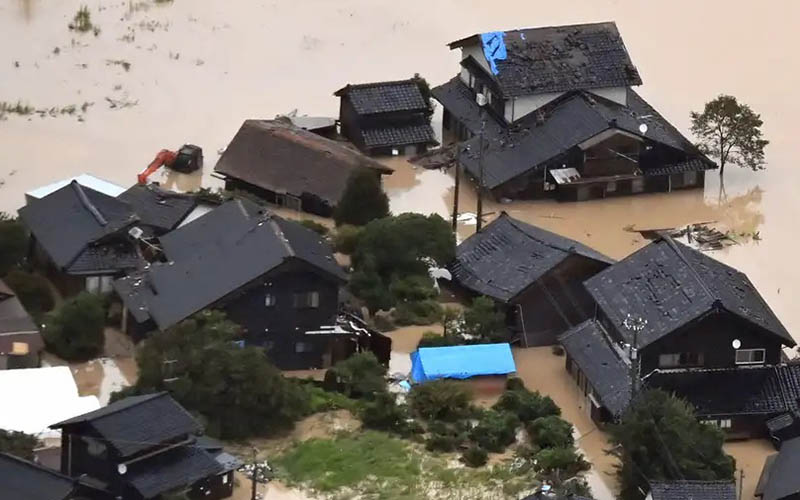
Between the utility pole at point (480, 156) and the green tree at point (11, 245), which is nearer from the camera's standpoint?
the green tree at point (11, 245)

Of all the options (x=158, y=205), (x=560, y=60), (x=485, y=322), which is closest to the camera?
(x=485, y=322)

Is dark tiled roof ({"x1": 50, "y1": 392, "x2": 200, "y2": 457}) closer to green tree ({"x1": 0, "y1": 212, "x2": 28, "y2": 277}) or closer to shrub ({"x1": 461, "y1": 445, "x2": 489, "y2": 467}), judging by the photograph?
shrub ({"x1": 461, "y1": 445, "x2": 489, "y2": 467})

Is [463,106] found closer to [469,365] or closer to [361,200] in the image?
[361,200]

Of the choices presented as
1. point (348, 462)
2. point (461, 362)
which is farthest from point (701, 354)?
point (348, 462)

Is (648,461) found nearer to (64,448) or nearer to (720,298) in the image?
(720,298)

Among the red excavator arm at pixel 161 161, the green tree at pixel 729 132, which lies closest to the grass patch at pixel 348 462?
the red excavator arm at pixel 161 161

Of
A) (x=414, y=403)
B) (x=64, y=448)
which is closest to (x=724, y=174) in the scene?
(x=414, y=403)

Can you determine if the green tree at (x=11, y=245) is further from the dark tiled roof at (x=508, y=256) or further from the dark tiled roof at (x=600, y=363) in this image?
the dark tiled roof at (x=600, y=363)
